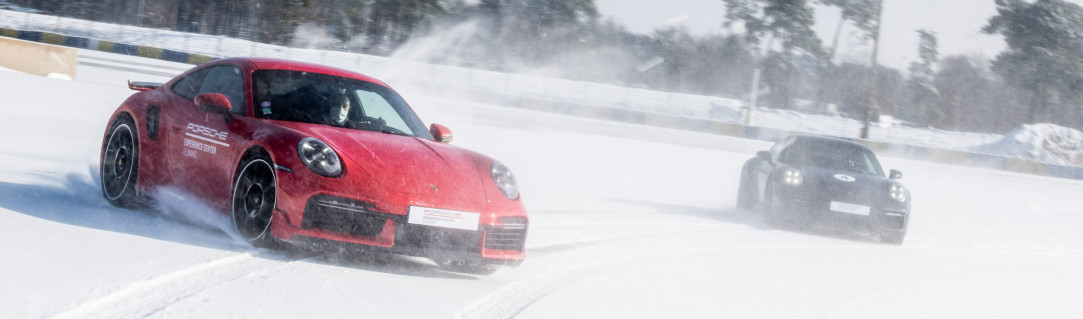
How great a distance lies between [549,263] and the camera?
254 inches

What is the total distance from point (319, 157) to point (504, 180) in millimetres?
1062

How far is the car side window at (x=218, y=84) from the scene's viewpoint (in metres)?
5.84

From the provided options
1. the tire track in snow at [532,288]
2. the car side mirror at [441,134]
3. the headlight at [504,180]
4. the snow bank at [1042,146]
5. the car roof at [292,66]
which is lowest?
the tire track in snow at [532,288]

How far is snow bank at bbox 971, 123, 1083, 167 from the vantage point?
110 feet

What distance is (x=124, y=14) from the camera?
179ft

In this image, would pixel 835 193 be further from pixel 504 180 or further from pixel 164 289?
pixel 164 289

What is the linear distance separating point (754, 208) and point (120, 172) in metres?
7.73

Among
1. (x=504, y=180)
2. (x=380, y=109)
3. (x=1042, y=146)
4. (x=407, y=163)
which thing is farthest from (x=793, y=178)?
(x=1042, y=146)

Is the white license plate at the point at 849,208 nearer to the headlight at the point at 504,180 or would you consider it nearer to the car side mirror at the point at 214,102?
the headlight at the point at 504,180

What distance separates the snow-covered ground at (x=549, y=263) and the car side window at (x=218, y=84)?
2.15 ft

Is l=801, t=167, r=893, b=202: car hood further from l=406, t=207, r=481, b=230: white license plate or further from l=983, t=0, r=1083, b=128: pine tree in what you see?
l=983, t=0, r=1083, b=128: pine tree

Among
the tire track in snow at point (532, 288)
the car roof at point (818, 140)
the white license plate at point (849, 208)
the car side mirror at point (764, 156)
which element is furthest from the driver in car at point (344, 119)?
the car roof at point (818, 140)

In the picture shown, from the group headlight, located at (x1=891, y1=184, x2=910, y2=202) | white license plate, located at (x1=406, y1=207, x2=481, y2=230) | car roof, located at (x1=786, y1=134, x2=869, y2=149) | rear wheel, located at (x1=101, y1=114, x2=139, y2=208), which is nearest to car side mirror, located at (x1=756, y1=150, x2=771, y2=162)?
car roof, located at (x1=786, y1=134, x2=869, y2=149)

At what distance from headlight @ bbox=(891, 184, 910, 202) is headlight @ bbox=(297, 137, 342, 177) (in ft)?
24.1
